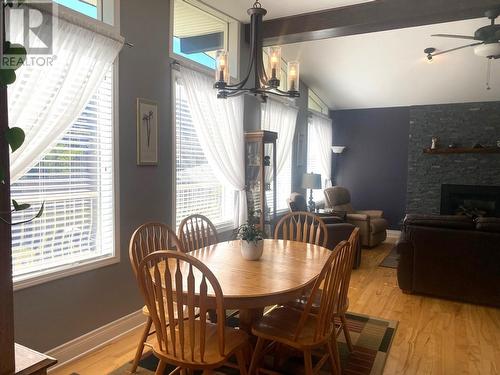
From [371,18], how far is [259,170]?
206 cm

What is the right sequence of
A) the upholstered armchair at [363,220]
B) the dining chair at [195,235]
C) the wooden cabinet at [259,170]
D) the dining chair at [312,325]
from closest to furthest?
the dining chair at [312,325]
the dining chair at [195,235]
the wooden cabinet at [259,170]
the upholstered armchair at [363,220]

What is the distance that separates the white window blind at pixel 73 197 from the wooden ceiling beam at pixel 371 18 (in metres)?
2.18

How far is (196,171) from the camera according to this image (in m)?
3.80

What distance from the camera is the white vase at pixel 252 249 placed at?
2371mm

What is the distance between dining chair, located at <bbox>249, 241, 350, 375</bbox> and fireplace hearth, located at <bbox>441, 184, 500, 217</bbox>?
5.58 metres

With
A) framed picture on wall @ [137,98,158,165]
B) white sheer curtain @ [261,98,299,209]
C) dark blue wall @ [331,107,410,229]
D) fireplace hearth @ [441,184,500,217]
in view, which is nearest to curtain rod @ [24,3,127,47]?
framed picture on wall @ [137,98,158,165]

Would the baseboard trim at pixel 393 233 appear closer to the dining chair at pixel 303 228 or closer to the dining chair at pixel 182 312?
the dining chair at pixel 303 228

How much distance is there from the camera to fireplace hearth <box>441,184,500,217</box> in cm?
648

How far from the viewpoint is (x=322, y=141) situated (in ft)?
23.9

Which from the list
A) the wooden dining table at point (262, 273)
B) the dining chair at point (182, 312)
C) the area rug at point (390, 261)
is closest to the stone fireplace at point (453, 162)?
the area rug at point (390, 261)

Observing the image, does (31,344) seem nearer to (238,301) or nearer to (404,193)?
(238,301)

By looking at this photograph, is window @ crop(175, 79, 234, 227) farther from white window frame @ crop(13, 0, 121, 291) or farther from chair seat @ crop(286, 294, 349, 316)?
chair seat @ crop(286, 294, 349, 316)

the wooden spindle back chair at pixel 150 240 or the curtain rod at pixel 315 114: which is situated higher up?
the curtain rod at pixel 315 114

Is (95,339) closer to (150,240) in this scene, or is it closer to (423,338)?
(150,240)
